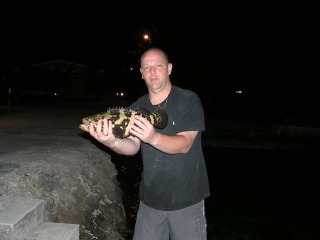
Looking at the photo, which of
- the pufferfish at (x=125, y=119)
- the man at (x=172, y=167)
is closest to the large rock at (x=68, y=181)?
the man at (x=172, y=167)

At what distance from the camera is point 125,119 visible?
322 centimetres

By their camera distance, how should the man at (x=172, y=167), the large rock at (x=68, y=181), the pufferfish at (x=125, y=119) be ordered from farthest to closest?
the large rock at (x=68, y=181)
the man at (x=172, y=167)
the pufferfish at (x=125, y=119)

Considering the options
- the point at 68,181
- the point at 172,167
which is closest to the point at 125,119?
the point at 172,167

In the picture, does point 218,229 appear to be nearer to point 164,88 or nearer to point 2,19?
point 164,88

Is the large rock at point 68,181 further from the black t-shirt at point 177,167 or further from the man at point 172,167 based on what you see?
the black t-shirt at point 177,167

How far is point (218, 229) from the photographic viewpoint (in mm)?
8203

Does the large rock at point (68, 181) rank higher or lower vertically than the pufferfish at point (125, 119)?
lower

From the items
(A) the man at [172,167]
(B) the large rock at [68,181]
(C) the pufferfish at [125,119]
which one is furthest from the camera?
(B) the large rock at [68,181]

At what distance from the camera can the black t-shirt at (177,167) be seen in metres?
3.44

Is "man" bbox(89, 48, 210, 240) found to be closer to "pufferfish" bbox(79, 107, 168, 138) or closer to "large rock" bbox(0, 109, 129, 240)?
"pufferfish" bbox(79, 107, 168, 138)

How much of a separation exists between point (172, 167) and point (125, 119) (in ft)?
2.67

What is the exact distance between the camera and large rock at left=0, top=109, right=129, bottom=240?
18.0 ft

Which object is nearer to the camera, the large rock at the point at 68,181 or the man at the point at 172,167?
the man at the point at 172,167

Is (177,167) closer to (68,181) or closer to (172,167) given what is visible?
(172,167)
